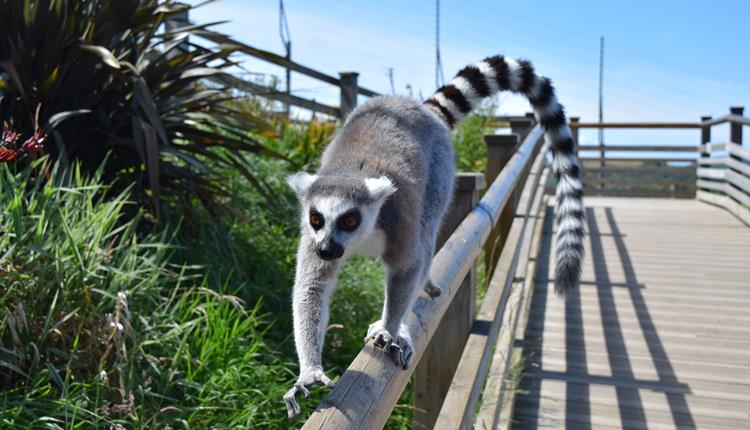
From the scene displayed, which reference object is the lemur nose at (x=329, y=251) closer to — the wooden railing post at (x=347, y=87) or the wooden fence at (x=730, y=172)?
the wooden railing post at (x=347, y=87)

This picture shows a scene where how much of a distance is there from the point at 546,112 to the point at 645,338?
2443 millimetres

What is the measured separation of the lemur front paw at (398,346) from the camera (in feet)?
5.82

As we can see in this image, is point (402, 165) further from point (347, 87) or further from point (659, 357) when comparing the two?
point (347, 87)

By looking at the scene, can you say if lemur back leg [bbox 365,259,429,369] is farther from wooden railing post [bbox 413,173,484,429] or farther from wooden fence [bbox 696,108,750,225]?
wooden fence [bbox 696,108,750,225]

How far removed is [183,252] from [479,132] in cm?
656

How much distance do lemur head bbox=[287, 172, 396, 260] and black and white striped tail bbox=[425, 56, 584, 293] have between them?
137 cm

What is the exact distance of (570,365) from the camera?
5035 mm

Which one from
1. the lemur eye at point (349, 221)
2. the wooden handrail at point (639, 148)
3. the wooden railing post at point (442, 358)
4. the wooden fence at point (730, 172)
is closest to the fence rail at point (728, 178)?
the wooden fence at point (730, 172)

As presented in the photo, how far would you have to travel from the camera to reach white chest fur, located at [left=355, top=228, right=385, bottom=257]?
2.44 m

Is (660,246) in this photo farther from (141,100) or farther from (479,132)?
(141,100)

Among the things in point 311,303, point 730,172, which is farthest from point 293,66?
point 730,172

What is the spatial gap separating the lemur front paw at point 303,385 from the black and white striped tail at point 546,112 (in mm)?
1876

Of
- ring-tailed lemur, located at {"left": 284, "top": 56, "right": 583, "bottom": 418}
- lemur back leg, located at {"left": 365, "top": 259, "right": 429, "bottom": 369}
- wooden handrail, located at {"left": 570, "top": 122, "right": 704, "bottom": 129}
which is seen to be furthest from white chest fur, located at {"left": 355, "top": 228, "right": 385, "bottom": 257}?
wooden handrail, located at {"left": 570, "top": 122, "right": 704, "bottom": 129}

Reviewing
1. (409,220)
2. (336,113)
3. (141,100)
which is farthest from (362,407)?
(336,113)
